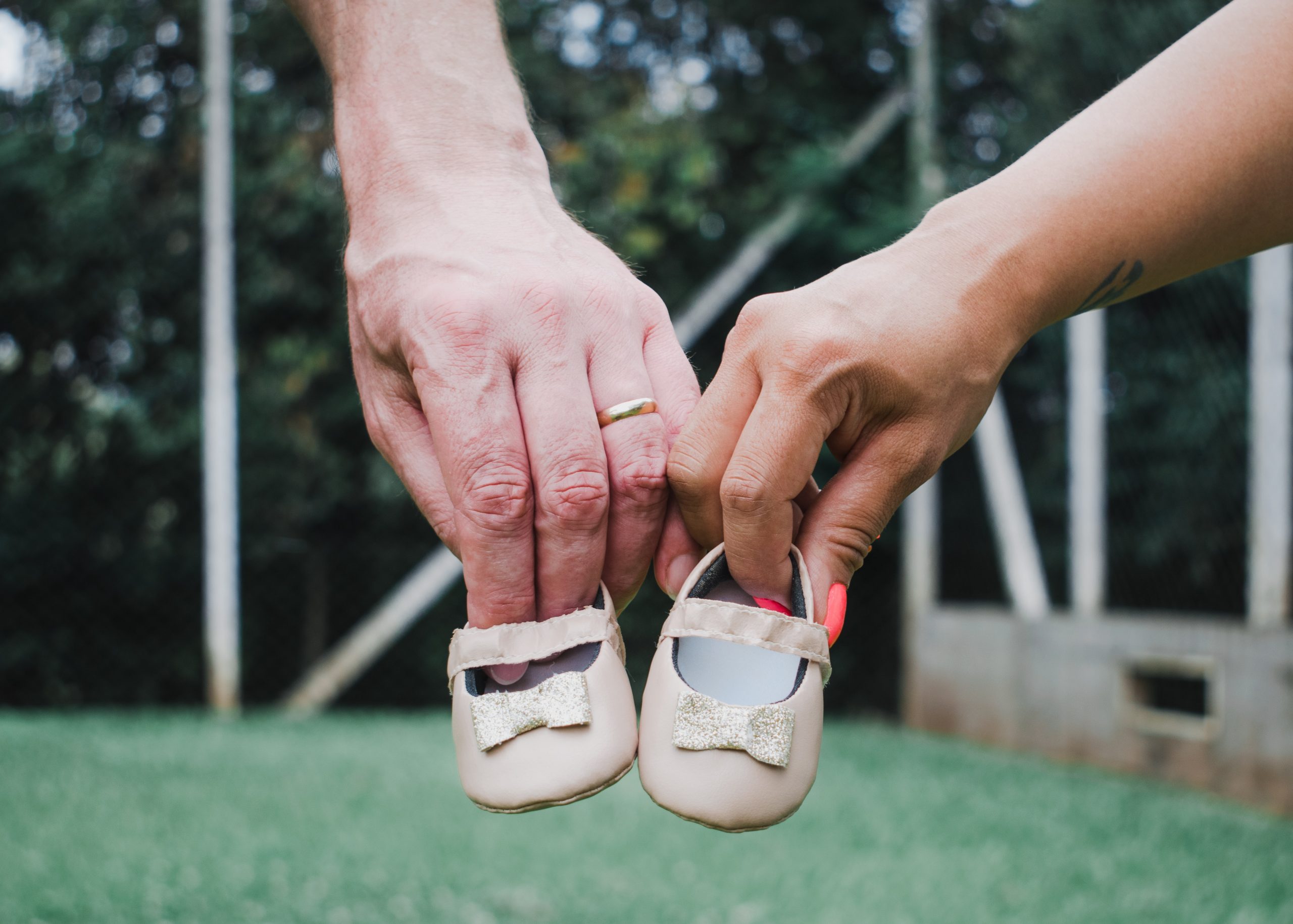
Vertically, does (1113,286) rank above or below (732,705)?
above

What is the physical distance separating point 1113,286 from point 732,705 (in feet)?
1.52

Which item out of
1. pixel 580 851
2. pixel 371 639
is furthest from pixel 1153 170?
pixel 371 639

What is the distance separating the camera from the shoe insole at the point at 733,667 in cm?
91

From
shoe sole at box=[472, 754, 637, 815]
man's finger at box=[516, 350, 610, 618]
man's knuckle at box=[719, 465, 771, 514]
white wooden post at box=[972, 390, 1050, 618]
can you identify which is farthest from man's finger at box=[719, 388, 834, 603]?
white wooden post at box=[972, 390, 1050, 618]

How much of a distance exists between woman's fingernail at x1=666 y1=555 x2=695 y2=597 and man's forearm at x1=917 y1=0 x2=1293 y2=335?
1.16 ft

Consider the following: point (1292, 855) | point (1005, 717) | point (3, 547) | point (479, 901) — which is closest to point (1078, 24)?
point (1005, 717)

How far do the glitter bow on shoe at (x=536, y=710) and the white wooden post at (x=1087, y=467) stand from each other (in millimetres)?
3512

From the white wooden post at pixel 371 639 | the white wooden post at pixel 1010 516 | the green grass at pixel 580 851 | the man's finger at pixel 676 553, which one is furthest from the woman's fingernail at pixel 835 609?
the white wooden post at pixel 371 639

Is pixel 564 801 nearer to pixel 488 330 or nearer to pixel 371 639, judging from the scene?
pixel 488 330

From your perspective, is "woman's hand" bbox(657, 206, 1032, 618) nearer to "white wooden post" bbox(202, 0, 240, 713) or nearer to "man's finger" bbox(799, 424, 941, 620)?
"man's finger" bbox(799, 424, 941, 620)

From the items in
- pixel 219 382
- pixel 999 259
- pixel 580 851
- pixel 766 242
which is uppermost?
pixel 999 259

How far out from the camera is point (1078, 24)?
435 centimetres

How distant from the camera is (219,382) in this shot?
15.4 ft

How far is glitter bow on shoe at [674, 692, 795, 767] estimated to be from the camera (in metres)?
0.83
